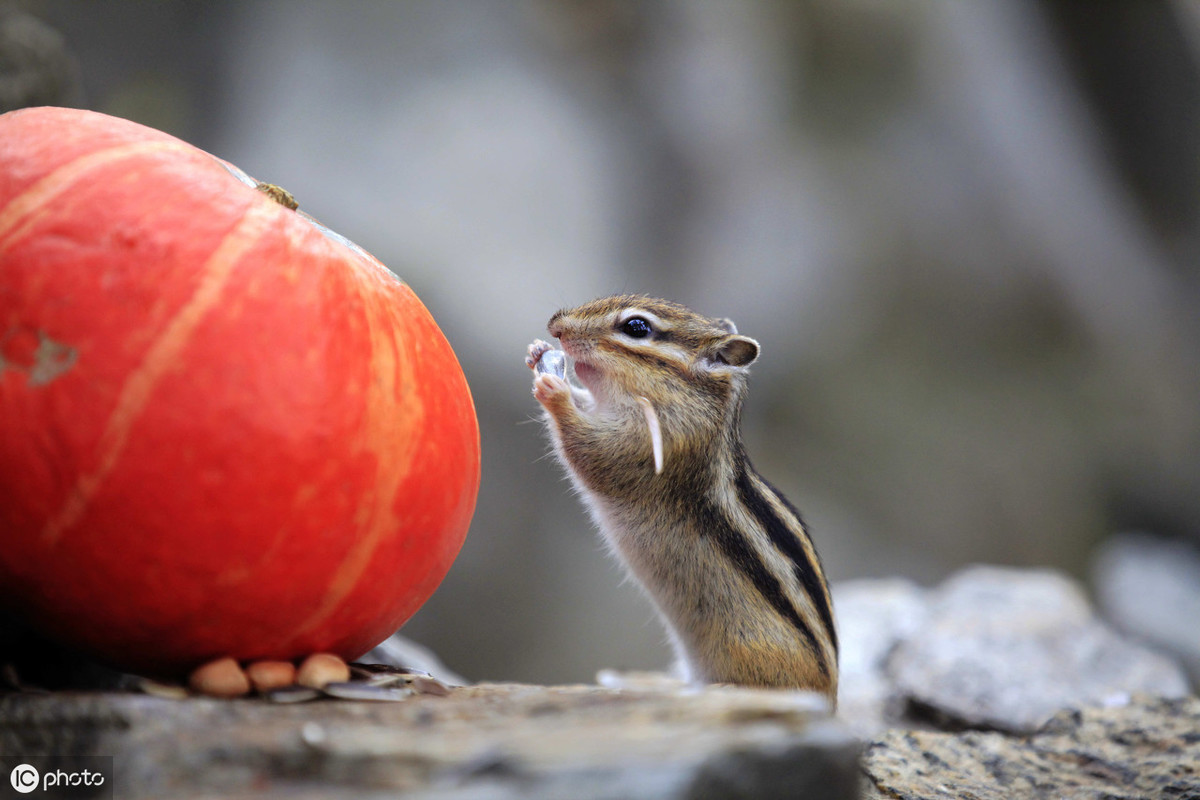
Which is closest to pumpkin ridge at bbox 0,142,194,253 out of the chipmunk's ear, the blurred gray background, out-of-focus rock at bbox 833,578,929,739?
the chipmunk's ear

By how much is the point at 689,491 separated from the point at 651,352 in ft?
1.56

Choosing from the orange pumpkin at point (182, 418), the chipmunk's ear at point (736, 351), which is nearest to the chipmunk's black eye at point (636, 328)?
the chipmunk's ear at point (736, 351)

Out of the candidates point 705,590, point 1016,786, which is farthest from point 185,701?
point 1016,786

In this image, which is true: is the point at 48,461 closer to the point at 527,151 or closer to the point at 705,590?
the point at 705,590

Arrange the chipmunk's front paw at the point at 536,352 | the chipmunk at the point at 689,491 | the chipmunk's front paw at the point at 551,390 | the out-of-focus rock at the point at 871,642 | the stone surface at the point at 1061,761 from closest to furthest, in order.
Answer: the stone surface at the point at 1061,761 → the chipmunk at the point at 689,491 → the chipmunk's front paw at the point at 551,390 → the chipmunk's front paw at the point at 536,352 → the out-of-focus rock at the point at 871,642

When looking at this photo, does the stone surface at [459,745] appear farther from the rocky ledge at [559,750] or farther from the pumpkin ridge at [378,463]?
the pumpkin ridge at [378,463]

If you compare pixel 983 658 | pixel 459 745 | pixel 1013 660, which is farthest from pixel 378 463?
pixel 1013 660

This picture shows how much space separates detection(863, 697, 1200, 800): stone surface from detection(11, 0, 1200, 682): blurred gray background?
417cm

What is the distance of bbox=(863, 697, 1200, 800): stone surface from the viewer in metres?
2.20

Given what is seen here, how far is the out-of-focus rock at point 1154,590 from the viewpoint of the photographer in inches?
221

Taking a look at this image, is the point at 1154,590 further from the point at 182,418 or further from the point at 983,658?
the point at 182,418

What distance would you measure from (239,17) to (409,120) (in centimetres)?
132

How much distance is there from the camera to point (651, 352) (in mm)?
2852

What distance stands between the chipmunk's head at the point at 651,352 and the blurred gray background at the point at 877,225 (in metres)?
3.59
